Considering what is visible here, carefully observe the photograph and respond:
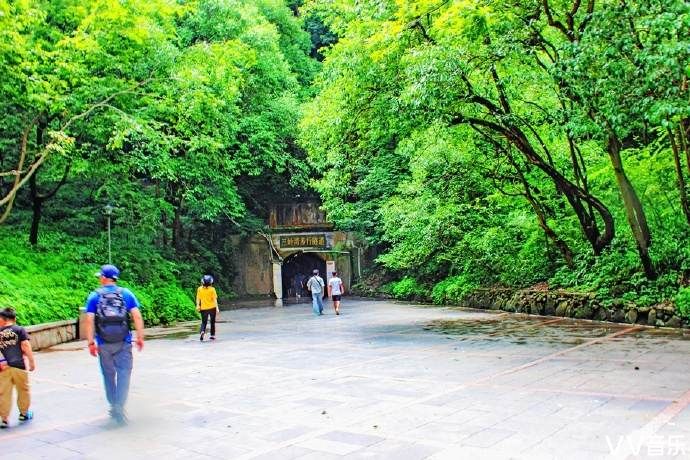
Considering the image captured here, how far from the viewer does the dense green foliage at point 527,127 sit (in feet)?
27.6

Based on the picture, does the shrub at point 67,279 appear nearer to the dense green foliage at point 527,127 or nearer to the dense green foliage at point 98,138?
the dense green foliage at point 98,138

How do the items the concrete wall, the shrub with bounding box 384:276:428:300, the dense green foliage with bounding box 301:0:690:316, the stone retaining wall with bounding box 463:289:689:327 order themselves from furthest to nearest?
the concrete wall
the shrub with bounding box 384:276:428:300
the stone retaining wall with bounding box 463:289:689:327
the dense green foliage with bounding box 301:0:690:316

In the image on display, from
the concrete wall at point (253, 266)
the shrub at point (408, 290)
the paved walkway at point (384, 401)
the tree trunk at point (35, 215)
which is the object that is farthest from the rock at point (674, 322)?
the concrete wall at point (253, 266)

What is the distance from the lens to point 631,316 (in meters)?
12.7

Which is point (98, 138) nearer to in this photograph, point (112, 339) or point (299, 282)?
point (112, 339)

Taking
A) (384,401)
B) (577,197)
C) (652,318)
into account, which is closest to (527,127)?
(577,197)

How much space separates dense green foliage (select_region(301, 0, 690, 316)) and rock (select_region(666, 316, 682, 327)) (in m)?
0.21

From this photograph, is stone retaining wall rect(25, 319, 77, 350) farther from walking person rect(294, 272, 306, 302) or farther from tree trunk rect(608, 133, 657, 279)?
walking person rect(294, 272, 306, 302)

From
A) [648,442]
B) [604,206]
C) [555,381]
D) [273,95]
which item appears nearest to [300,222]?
[273,95]

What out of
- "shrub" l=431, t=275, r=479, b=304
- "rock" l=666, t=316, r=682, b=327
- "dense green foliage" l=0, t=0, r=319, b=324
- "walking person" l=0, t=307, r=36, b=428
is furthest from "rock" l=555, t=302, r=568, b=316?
"walking person" l=0, t=307, r=36, b=428

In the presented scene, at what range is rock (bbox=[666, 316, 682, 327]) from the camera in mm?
11648

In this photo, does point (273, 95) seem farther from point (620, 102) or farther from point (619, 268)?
point (620, 102)

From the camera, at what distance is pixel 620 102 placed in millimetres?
8430

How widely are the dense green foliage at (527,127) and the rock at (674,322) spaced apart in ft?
0.70
